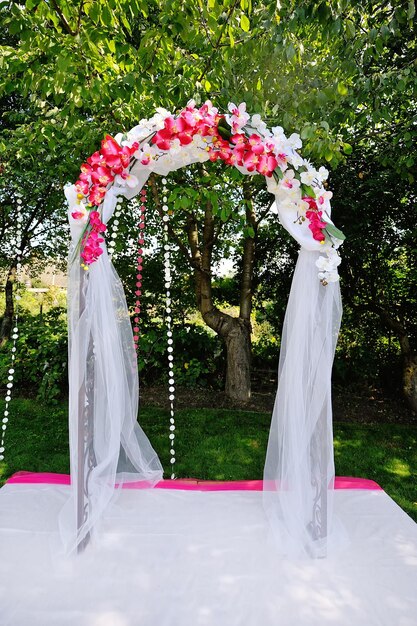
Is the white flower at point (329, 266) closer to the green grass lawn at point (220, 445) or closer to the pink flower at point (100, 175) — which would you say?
the pink flower at point (100, 175)

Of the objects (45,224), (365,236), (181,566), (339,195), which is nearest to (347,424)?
(365,236)

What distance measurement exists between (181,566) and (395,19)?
9.91 ft

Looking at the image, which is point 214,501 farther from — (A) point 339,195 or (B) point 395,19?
(A) point 339,195

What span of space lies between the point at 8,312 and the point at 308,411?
4857 mm

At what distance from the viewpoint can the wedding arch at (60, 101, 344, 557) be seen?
234 centimetres

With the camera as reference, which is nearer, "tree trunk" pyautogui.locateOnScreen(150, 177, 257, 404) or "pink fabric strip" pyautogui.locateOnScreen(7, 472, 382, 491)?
"pink fabric strip" pyautogui.locateOnScreen(7, 472, 382, 491)

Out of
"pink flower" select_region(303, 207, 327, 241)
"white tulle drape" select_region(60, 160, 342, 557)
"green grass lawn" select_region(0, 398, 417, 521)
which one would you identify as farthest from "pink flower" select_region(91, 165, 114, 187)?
"green grass lawn" select_region(0, 398, 417, 521)

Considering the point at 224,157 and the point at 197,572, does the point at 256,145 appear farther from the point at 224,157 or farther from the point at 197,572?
the point at 197,572

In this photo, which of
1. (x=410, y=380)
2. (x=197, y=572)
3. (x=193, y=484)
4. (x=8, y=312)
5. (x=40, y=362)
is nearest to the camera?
(x=197, y=572)

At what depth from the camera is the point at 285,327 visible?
252cm

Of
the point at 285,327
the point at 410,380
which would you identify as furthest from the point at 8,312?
the point at 410,380

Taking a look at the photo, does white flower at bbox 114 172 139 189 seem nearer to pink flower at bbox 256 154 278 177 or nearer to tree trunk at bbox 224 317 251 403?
pink flower at bbox 256 154 278 177

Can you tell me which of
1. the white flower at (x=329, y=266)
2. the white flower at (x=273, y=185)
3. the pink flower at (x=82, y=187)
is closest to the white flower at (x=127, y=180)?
the pink flower at (x=82, y=187)

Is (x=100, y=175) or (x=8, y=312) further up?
(x=100, y=175)
